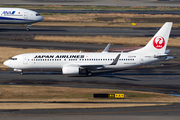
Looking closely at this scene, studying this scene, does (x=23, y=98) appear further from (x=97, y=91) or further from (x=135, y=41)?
(x=135, y=41)

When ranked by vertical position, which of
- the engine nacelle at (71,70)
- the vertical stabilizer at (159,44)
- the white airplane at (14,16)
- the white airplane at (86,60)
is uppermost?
the white airplane at (14,16)

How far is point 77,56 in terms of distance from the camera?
186 feet

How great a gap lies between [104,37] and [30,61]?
37.9 metres

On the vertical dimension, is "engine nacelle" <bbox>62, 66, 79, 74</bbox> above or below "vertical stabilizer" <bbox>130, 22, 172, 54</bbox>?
below

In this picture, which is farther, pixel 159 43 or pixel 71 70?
pixel 159 43

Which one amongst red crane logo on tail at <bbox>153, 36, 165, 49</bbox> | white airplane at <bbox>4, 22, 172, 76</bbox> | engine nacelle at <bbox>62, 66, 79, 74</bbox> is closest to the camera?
engine nacelle at <bbox>62, 66, 79, 74</bbox>

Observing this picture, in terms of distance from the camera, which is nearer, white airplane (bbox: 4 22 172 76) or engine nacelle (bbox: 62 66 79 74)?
engine nacelle (bbox: 62 66 79 74)

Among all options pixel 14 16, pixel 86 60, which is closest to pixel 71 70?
pixel 86 60

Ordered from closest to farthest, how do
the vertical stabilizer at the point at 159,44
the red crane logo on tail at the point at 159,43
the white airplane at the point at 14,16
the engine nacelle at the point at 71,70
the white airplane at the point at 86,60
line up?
the engine nacelle at the point at 71,70 → the white airplane at the point at 86,60 → the vertical stabilizer at the point at 159,44 → the red crane logo on tail at the point at 159,43 → the white airplane at the point at 14,16

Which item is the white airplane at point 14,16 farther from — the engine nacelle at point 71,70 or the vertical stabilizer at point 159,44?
the vertical stabilizer at point 159,44

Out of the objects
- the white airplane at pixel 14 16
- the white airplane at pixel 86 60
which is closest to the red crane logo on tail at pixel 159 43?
the white airplane at pixel 86 60

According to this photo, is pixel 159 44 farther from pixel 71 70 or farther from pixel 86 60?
pixel 71 70

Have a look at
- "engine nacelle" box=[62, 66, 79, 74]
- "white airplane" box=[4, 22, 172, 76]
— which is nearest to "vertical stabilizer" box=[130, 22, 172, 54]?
"white airplane" box=[4, 22, 172, 76]

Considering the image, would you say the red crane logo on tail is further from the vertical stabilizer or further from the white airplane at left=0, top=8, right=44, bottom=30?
the white airplane at left=0, top=8, right=44, bottom=30
